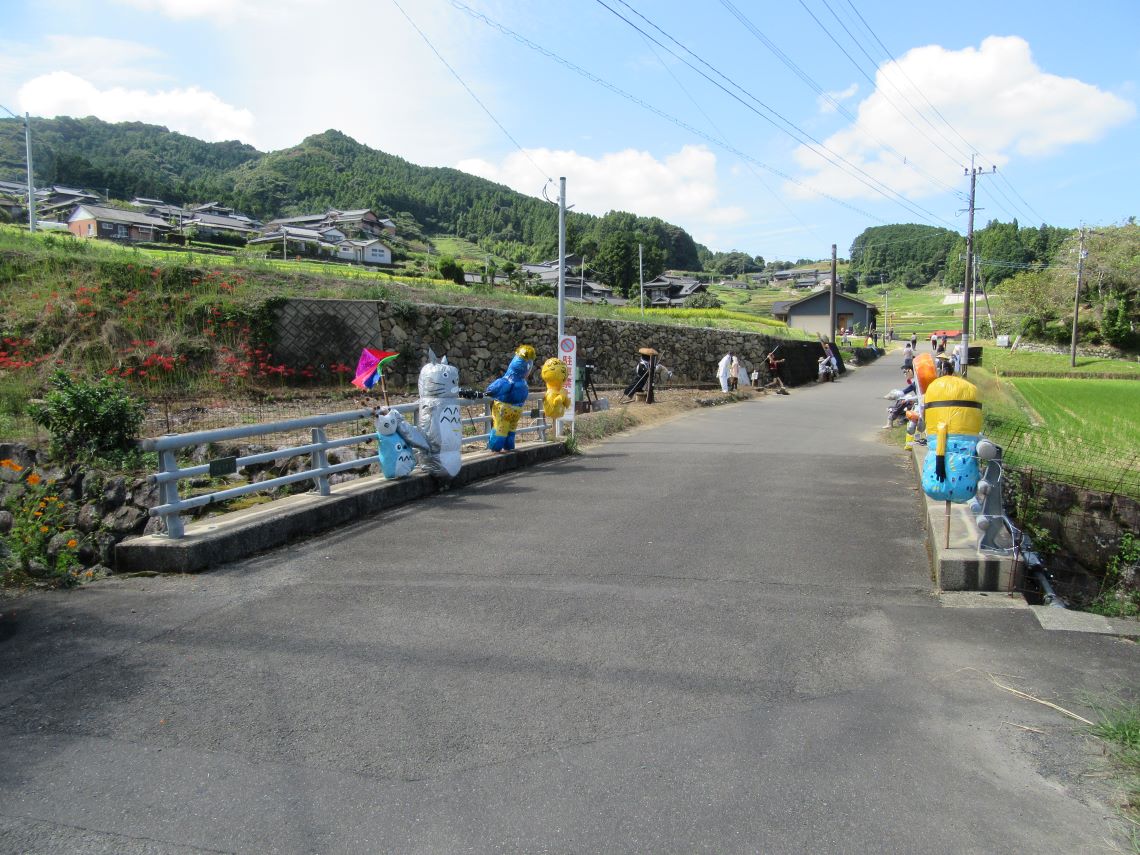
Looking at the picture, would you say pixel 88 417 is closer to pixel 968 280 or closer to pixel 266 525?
pixel 266 525

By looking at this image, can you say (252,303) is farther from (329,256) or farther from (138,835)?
(329,256)

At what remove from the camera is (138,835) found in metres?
2.97

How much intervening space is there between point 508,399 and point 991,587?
7276mm

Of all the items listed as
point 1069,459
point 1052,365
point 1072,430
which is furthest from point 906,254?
point 1069,459

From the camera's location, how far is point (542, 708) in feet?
13.3

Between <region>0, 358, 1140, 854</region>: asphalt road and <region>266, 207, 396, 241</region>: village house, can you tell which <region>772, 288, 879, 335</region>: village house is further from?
<region>0, 358, 1140, 854</region>: asphalt road

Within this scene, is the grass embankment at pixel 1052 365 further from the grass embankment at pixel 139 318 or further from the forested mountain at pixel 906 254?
the forested mountain at pixel 906 254

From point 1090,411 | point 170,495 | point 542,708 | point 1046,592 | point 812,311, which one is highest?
point 812,311

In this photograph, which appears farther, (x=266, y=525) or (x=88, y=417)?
(x=88, y=417)

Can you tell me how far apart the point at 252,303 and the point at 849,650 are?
17.6 m

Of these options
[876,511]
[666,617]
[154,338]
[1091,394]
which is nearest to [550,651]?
[666,617]

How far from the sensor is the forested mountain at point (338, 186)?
338ft

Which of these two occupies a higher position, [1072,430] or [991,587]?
[1072,430]

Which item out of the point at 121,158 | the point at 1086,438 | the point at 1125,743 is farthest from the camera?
the point at 121,158
